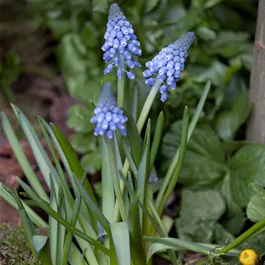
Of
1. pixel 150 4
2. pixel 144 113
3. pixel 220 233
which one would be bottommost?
pixel 220 233

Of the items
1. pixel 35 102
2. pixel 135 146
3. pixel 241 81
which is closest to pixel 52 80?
pixel 35 102

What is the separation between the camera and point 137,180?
1073 mm

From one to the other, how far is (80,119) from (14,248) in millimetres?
486

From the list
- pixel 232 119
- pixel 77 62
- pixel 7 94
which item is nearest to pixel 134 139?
pixel 232 119

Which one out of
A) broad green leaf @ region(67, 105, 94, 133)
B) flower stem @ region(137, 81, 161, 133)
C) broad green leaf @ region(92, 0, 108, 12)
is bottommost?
broad green leaf @ region(67, 105, 94, 133)

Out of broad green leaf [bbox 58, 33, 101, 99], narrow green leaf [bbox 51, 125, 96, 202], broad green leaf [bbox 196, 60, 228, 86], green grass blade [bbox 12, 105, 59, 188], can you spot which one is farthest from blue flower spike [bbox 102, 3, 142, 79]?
broad green leaf [bbox 58, 33, 101, 99]

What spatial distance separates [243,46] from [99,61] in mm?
569

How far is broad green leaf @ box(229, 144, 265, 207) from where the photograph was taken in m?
1.32

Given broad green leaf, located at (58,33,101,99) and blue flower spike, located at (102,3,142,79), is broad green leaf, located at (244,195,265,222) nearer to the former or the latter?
blue flower spike, located at (102,3,142,79)

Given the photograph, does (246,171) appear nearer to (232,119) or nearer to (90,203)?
(232,119)

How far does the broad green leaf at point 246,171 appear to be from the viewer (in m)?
1.32

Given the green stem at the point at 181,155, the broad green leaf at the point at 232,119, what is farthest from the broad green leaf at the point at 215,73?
the green stem at the point at 181,155

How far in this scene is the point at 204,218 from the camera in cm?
133

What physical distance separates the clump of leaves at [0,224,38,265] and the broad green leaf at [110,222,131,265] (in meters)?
0.22
